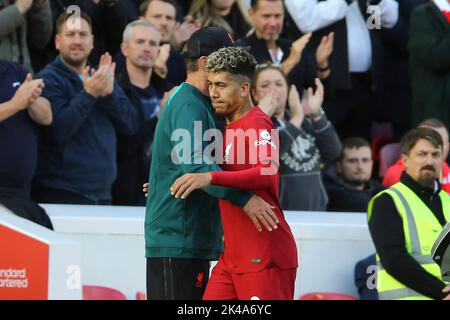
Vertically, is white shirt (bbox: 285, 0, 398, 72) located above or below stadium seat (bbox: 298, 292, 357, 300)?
above

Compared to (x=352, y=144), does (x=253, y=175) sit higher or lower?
lower

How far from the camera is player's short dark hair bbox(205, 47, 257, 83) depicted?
6.09 m

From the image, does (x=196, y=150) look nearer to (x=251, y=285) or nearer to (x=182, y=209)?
(x=182, y=209)

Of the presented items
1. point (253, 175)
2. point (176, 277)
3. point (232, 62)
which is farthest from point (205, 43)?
point (176, 277)

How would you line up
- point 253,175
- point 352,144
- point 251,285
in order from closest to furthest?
1. point 253,175
2. point 251,285
3. point 352,144

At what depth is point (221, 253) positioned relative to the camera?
636cm

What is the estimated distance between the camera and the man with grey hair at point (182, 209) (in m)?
6.16

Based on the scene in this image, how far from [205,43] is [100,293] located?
9.30 ft

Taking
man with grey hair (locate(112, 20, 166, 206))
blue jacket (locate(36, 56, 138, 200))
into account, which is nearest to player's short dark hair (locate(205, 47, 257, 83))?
blue jacket (locate(36, 56, 138, 200))

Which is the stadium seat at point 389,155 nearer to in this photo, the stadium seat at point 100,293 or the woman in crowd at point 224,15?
the woman in crowd at point 224,15

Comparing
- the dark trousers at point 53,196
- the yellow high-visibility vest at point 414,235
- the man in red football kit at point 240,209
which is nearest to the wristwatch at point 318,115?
the dark trousers at point 53,196

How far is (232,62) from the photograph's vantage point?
6.10 m

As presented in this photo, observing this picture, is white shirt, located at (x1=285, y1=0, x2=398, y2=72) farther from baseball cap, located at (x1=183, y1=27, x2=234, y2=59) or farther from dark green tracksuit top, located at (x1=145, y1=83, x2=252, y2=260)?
dark green tracksuit top, located at (x1=145, y1=83, x2=252, y2=260)
